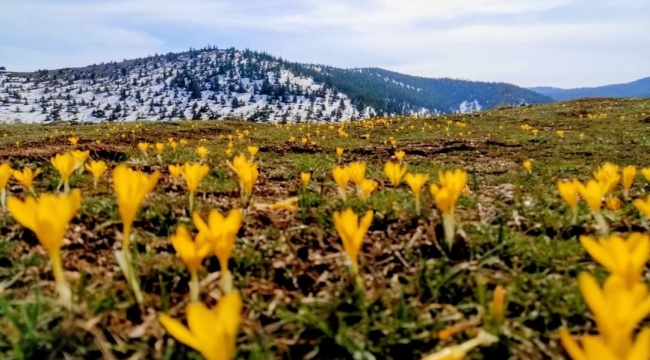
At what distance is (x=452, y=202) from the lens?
2.83 metres

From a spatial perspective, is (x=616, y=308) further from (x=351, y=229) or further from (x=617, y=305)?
(x=351, y=229)

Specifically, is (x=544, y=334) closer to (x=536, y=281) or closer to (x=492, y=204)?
(x=536, y=281)

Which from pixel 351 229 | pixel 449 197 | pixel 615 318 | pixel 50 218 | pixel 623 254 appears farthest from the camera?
pixel 449 197

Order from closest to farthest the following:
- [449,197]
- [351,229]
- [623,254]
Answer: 1. [623,254]
2. [351,229]
3. [449,197]

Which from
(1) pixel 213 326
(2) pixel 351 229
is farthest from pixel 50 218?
(2) pixel 351 229

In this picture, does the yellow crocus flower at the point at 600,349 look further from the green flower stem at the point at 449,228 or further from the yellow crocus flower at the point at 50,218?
the yellow crocus flower at the point at 50,218

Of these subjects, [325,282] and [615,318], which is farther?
[325,282]

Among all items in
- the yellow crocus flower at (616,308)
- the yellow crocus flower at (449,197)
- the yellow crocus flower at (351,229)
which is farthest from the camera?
the yellow crocus flower at (449,197)

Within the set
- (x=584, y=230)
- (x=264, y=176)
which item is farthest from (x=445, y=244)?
(x=264, y=176)

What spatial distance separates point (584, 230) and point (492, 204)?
1.15 m

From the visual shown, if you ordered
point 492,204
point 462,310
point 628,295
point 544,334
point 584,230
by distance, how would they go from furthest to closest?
point 492,204, point 584,230, point 462,310, point 544,334, point 628,295

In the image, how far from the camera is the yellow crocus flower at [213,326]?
133cm

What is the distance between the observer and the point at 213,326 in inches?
53.2

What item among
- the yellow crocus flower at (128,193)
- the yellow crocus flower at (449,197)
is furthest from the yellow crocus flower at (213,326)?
the yellow crocus flower at (449,197)
